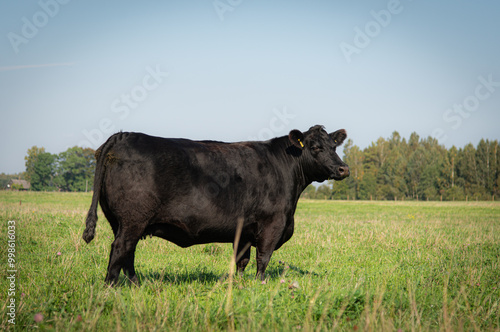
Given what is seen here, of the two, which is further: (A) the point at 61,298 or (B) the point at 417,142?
(B) the point at 417,142

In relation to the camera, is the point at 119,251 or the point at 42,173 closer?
the point at 119,251

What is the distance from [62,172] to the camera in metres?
116

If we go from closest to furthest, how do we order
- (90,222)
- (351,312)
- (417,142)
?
(351,312)
(90,222)
(417,142)

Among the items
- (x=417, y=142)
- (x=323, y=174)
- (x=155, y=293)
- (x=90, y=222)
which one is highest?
(x=417, y=142)

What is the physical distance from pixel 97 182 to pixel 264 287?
8.68ft

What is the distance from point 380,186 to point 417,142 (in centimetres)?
4010

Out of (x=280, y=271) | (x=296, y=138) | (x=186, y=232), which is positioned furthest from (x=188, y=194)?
(x=280, y=271)

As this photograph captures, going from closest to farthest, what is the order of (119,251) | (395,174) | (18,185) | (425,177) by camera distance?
(119,251)
(425,177)
(395,174)
(18,185)

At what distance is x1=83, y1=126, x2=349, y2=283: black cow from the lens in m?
5.21

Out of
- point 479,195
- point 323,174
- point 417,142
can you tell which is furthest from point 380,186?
point 323,174

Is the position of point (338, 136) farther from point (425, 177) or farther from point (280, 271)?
point (425, 177)

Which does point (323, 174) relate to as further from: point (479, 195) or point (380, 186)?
point (380, 186)

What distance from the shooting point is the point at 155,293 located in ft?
17.1

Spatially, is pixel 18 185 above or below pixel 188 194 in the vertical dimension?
below
